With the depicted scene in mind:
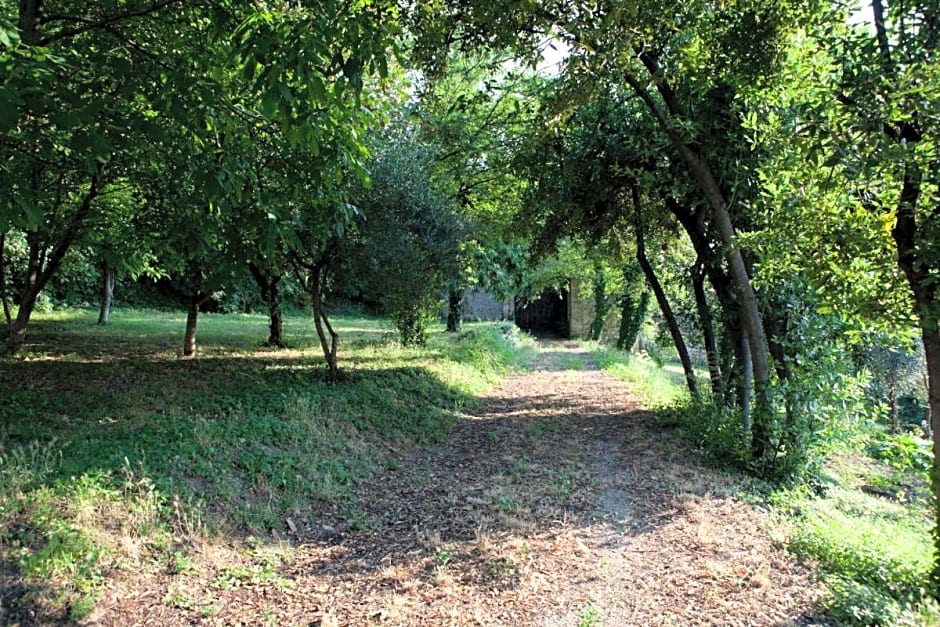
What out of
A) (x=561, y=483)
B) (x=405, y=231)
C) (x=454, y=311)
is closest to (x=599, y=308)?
(x=454, y=311)

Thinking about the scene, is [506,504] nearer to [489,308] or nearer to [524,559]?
[524,559]

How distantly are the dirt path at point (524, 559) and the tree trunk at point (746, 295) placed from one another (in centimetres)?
82

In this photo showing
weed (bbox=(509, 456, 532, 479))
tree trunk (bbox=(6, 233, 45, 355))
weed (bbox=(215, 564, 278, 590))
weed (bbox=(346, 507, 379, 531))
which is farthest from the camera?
tree trunk (bbox=(6, 233, 45, 355))

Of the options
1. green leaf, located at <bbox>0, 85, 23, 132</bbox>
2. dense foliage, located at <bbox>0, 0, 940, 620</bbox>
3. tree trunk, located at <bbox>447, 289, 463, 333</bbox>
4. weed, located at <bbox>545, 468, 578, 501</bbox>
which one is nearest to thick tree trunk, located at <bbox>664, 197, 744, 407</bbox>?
dense foliage, located at <bbox>0, 0, 940, 620</bbox>

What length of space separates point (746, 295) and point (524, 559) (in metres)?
4.15

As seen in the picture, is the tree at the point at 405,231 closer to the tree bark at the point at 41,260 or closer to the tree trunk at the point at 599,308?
the tree bark at the point at 41,260

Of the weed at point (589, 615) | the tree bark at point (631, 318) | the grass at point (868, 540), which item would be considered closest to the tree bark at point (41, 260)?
the weed at point (589, 615)

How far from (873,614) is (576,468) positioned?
10.6 feet

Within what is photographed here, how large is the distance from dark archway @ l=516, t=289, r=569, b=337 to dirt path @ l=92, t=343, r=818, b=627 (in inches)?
1035

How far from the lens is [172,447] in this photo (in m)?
4.89

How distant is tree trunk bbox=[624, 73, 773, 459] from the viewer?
19.9ft

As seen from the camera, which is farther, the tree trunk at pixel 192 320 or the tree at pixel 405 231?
the tree trunk at pixel 192 320

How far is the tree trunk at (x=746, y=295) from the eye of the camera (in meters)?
6.05

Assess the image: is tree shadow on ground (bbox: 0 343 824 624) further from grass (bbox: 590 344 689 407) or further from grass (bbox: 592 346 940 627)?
grass (bbox: 590 344 689 407)
